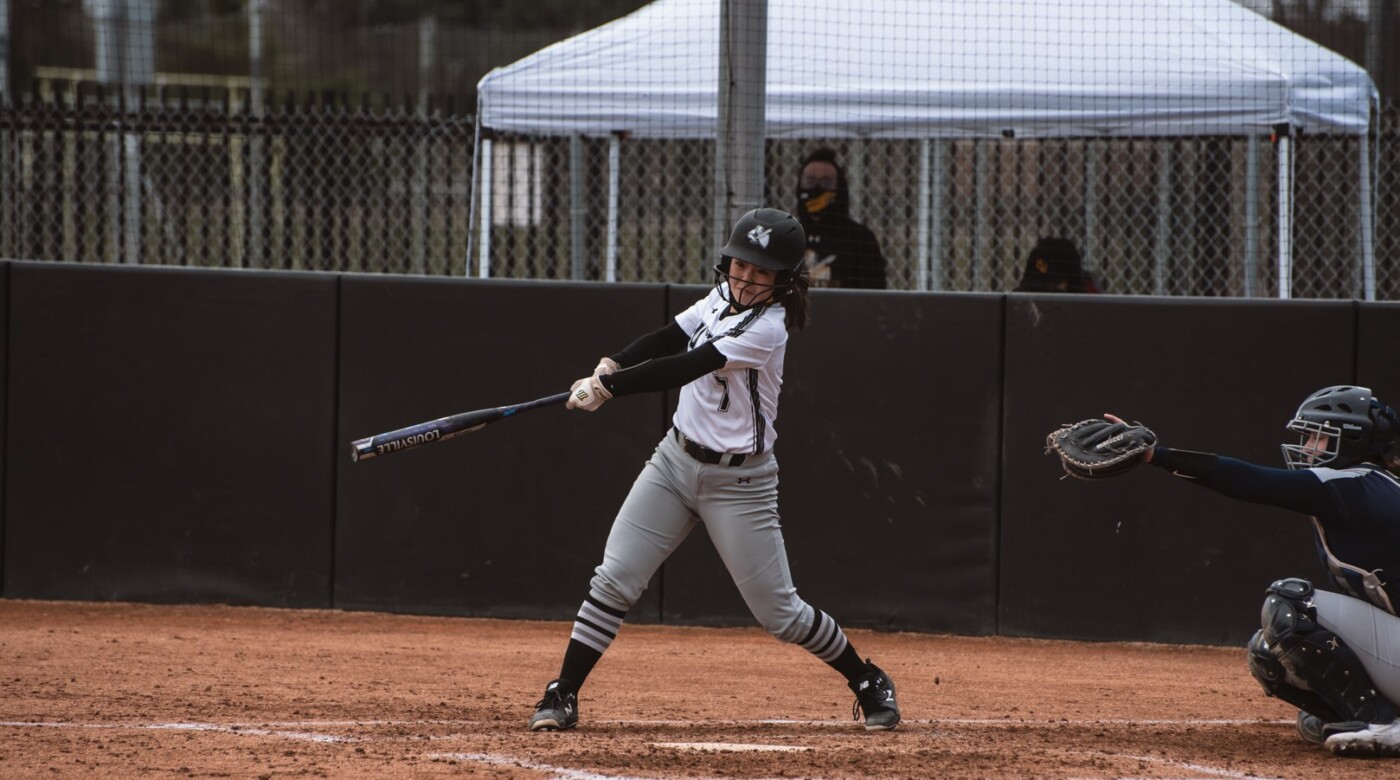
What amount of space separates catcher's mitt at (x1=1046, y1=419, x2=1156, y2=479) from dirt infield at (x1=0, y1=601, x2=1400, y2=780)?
36.6 inches

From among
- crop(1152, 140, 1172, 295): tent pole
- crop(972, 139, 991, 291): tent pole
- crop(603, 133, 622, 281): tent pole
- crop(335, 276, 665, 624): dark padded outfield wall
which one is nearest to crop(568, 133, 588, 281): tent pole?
crop(603, 133, 622, 281): tent pole

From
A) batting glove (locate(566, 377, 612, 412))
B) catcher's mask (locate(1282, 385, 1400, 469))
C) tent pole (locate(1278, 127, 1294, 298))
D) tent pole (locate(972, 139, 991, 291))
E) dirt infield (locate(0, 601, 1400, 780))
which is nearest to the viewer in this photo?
dirt infield (locate(0, 601, 1400, 780))

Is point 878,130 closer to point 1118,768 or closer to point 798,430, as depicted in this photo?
point 798,430

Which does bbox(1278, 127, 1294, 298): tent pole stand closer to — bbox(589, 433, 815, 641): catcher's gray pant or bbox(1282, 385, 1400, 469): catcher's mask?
bbox(1282, 385, 1400, 469): catcher's mask

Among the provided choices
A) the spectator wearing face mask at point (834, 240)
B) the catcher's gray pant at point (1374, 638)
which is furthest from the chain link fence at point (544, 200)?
the catcher's gray pant at point (1374, 638)

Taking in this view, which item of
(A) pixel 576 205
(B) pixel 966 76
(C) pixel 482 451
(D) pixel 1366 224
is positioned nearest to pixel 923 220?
(B) pixel 966 76

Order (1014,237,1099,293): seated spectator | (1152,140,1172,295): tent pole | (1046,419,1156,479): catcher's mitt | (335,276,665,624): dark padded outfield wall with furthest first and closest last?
1. (1152,140,1172,295): tent pole
2. (1014,237,1099,293): seated spectator
3. (335,276,665,624): dark padded outfield wall
4. (1046,419,1156,479): catcher's mitt

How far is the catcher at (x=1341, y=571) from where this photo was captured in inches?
188

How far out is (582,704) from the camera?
5930 mm

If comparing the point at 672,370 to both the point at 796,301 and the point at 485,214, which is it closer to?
the point at 796,301

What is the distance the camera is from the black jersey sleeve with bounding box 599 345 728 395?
4.97m

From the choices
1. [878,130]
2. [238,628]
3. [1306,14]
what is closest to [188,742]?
[238,628]

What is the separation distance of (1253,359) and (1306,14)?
167 inches

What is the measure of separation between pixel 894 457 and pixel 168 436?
3751mm
